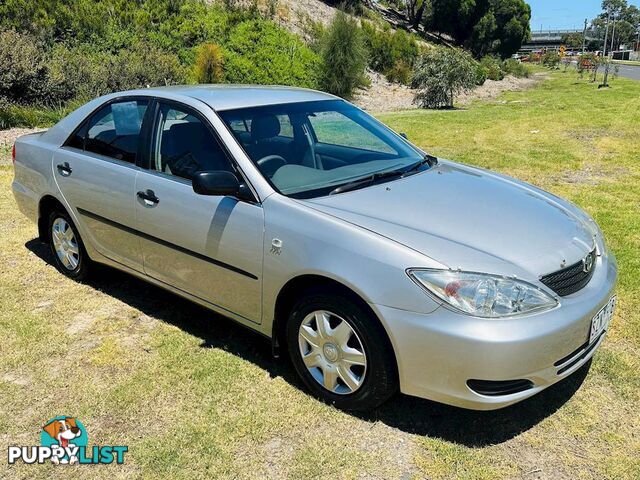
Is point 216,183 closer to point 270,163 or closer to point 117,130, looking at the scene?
point 270,163

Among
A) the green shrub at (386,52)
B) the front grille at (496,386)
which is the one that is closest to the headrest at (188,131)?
the front grille at (496,386)

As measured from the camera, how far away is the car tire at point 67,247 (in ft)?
15.1

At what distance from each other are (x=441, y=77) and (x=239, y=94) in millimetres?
17043

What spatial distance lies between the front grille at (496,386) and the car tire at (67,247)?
3211 mm

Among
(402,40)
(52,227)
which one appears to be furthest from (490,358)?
(402,40)

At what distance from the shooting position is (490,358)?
2547 mm

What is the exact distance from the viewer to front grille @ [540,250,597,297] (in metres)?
2.79

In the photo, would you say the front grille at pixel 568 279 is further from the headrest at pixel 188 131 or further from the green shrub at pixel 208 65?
the green shrub at pixel 208 65

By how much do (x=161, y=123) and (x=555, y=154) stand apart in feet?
26.2

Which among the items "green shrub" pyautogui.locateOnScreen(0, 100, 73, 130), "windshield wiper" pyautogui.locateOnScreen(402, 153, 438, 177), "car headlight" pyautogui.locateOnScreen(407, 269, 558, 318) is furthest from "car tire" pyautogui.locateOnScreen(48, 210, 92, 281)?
"green shrub" pyautogui.locateOnScreen(0, 100, 73, 130)

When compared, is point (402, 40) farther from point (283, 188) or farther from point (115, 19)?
point (283, 188)

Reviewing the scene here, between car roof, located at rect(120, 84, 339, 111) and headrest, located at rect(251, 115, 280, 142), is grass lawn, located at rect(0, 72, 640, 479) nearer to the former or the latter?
headrest, located at rect(251, 115, 280, 142)

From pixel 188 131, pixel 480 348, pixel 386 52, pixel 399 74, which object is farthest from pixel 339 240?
pixel 386 52

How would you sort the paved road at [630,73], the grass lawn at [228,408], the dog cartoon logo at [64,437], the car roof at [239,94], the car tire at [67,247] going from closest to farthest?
1. the grass lawn at [228,408]
2. the dog cartoon logo at [64,437]
3. the car roof at [239,94]
4. the car tire at [67,247]
5. the paved road at [630,73]
